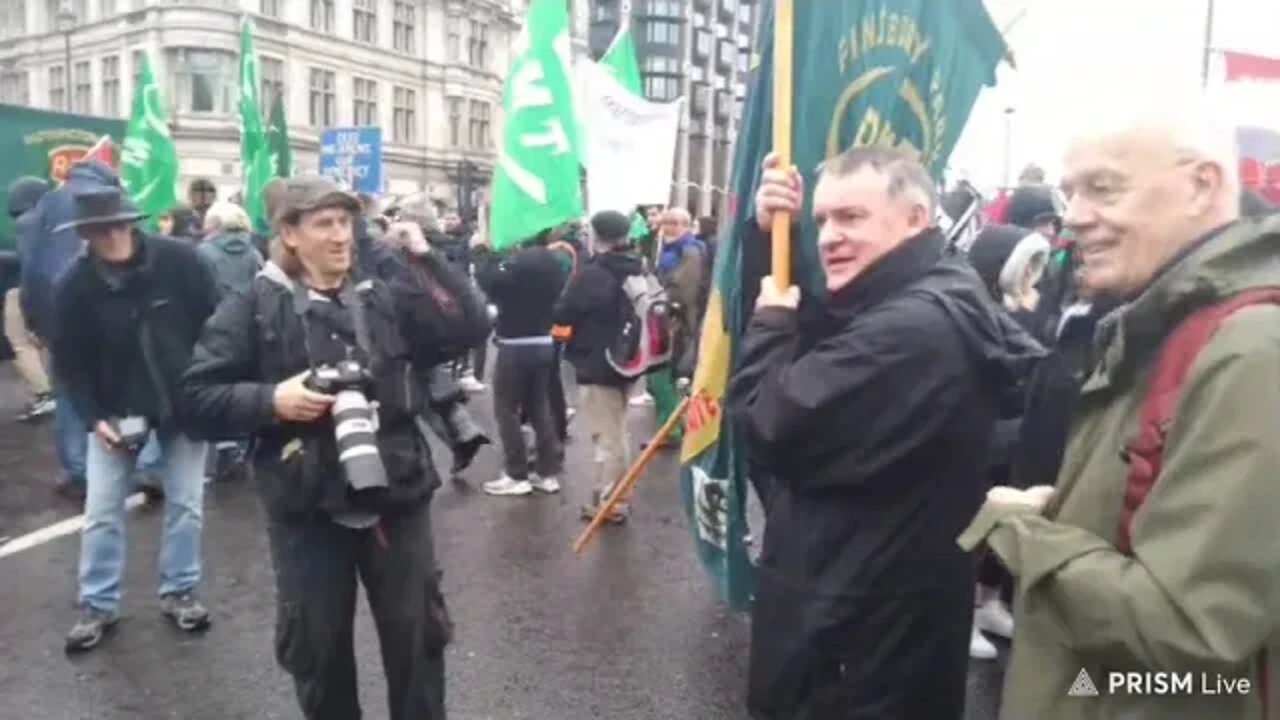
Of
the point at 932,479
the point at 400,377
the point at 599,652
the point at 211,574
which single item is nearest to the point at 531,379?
the point at 211,574

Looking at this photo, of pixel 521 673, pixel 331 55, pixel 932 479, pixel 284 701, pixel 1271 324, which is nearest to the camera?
pixel 1271 324

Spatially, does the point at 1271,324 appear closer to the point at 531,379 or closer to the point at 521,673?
the point at 521,673

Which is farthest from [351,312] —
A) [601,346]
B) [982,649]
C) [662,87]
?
[662,87]

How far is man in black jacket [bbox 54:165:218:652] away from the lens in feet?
14.7

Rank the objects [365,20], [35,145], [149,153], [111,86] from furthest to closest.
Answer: [365,20], [111,86], [35,145], [149,153]

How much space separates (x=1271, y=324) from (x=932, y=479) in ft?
3.33

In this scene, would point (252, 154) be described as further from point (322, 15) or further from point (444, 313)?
point (322, 15)

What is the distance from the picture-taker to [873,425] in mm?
2287

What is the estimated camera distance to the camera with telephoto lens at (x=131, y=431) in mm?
4539

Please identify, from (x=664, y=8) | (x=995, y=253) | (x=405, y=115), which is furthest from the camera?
(x=664, y=8)

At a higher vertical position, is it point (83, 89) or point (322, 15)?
point (322, 15)

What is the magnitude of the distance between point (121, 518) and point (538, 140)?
4.00 m

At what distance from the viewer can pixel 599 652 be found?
4590mm

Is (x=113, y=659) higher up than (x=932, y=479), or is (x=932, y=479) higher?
(x=932, y=479)
